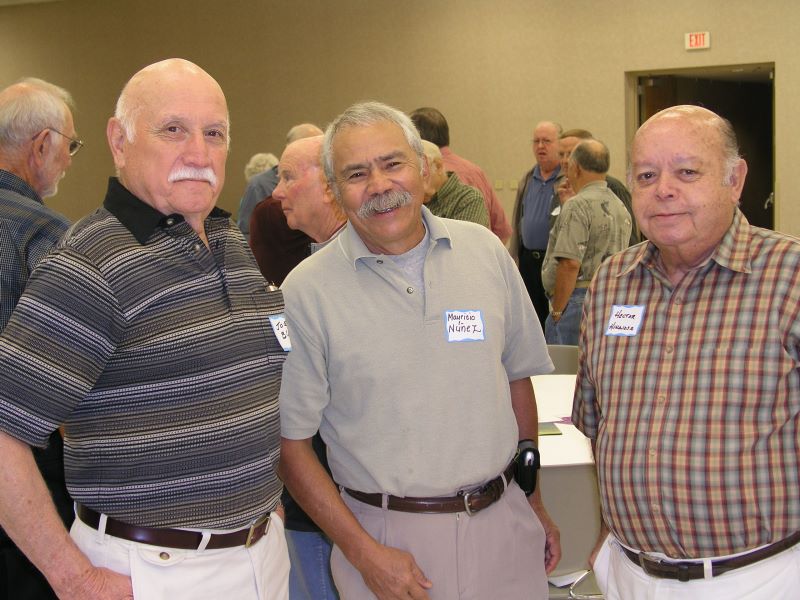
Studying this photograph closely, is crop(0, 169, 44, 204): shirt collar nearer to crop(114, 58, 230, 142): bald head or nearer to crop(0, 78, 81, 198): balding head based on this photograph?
crop(0, 78, 81, 198): balding head

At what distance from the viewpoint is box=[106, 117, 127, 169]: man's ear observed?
1.73m

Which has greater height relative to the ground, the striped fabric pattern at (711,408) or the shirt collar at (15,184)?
the shirt collar at (15,184)

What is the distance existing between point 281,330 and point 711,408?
89 centimetres

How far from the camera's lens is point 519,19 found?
32.6ft

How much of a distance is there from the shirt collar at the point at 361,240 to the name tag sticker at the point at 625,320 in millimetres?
422

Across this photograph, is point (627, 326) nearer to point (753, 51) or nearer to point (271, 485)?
point (271, 485)

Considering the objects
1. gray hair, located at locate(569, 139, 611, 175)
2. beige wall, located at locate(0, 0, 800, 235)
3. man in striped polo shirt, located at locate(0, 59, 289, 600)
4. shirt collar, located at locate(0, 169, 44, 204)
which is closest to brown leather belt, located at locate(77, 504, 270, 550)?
man in striped polo shirt, located at locate(0, 59, 289, 600)

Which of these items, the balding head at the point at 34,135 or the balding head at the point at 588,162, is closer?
the balding head at the point at 34,135

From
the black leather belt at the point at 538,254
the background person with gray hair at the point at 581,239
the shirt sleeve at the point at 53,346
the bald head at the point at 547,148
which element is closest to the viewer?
the shirt sleeve at the point at 53,346

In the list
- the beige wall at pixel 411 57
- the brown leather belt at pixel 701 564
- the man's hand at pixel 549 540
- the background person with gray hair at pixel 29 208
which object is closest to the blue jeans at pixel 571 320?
the man's hand at pixel 549 540

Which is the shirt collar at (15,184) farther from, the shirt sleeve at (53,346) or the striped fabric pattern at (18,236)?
the shirt sleeve at (53,346)

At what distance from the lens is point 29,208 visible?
254cm

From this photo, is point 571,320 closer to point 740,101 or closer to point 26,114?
point 26,114

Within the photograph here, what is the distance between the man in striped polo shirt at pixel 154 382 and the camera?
4.76ft
